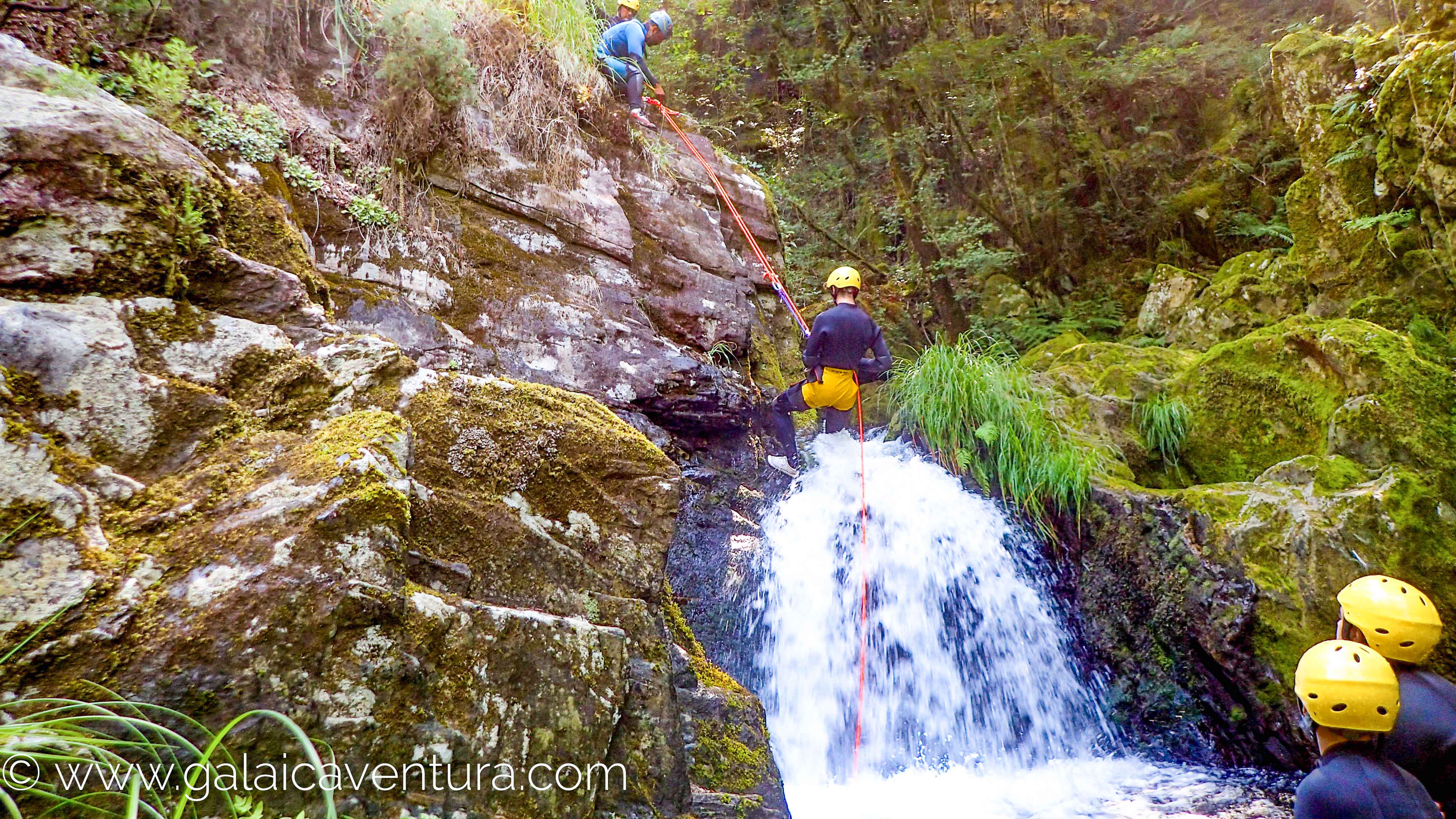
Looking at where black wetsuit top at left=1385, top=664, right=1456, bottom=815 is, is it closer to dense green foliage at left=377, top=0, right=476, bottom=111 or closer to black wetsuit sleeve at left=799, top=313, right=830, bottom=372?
black wetsuit sleeve at left=799, top=313, right=830, bottom=372

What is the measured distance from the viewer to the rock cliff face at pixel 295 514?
5.43 ft

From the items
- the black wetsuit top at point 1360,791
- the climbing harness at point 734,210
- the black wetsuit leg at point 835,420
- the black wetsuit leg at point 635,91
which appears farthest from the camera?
the climbing harness at point 734,210

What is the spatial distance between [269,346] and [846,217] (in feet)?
35.3

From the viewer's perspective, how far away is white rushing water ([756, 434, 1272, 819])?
172 inches

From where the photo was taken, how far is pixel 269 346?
2.44 meters

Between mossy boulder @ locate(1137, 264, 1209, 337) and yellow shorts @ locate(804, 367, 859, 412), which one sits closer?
yellow shorts @ locate(804, 367, 859, 412)

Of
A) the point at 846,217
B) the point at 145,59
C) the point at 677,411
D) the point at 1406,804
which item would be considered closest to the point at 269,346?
the point at 145,59

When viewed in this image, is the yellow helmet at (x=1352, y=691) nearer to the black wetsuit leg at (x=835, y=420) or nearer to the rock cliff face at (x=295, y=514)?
the rock cliff face at (x=295, y=514)

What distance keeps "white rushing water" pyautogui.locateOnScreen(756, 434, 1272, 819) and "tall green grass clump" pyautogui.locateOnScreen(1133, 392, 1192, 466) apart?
1.54 m


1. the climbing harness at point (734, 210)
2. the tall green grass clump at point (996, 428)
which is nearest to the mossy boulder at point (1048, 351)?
the tall green grass clump at point (996, 428)

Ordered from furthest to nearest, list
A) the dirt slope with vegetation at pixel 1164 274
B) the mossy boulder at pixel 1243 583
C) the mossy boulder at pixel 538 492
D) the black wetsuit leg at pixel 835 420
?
the black wetsuit leg at pixel 835 420 → the dirt slope with vegetation at pixel 1164 274 → the mossy boulder at pixel 1243 583 → the mossy boulder at pixel 538 492

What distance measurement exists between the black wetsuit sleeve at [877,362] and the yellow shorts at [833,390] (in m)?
0.10

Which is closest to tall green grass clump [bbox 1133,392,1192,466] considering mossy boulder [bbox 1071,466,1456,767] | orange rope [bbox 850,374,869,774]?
mossy boulder [bbox 1071,466,1456,767]

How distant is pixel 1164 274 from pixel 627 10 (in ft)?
24.7
